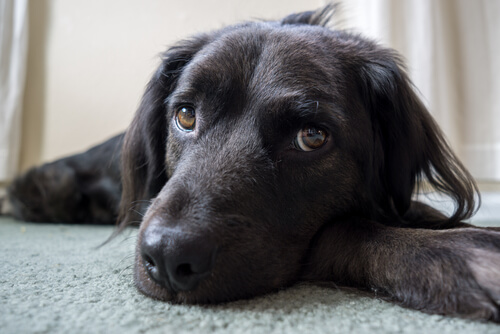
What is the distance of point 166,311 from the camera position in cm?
105

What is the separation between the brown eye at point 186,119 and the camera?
1.63 meters

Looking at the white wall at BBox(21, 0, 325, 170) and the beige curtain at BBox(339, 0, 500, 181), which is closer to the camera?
the beige curtain at BBox(339, 0, 500, 181)

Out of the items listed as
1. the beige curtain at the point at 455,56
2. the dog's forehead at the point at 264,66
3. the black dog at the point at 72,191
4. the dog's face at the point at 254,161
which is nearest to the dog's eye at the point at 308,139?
the dog's face at the point at 254,161

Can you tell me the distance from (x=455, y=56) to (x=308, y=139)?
3.08m

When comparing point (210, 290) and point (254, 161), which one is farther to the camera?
point (254, 161)

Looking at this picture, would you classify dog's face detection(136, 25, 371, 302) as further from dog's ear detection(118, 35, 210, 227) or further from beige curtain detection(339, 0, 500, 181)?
beige curtain detection(339, 0, 500, 181)

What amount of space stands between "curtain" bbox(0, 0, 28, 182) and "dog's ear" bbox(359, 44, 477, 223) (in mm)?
3523

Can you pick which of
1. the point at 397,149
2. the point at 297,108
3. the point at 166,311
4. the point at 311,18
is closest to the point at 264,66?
the point at 297,108

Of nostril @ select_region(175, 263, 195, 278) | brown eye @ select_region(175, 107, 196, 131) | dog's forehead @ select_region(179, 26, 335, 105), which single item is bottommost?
nostril @ select_region(175, 263, 195, 278)

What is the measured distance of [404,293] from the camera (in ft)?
3.64

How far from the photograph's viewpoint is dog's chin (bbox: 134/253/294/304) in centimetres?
108

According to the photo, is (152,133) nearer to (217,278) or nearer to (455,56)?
(217,278)

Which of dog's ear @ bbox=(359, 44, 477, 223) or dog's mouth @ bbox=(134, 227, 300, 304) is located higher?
dog's ear @ bbox=(359, 44, 477, 223)

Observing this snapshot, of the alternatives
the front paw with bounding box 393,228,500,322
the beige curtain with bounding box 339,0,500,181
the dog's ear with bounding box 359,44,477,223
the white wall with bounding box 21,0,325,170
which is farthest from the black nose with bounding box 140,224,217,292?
the white wall with bounding box 21,0,325,170
